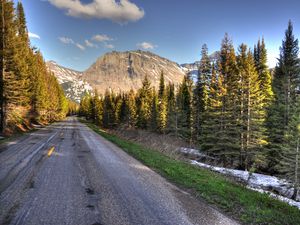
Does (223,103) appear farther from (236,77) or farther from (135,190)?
(135,190)

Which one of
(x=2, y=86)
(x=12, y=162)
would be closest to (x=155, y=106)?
(x=2, y=86)

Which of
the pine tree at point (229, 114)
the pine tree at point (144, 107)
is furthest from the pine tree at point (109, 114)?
the pine tree at point (229, 114)

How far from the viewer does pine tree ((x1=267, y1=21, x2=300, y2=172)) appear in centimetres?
2469

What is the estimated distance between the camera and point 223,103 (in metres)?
26.9

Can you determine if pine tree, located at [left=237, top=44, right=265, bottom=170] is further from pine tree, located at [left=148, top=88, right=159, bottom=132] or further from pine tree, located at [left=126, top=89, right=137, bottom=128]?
pine tree, located at [left=126, top=89, right=137, bottom=128]

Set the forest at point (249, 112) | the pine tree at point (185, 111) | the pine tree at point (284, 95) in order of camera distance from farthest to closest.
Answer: the pine tree at point (185, 111)
the pine tree at point (284, 95)
the forest at point (249, 112)

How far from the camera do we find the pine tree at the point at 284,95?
24.7m

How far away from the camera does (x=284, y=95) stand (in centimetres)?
2586

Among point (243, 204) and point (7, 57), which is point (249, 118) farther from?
point (7, 57)

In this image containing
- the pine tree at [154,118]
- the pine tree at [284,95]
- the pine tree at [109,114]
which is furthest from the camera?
the pine tree at [109,114]

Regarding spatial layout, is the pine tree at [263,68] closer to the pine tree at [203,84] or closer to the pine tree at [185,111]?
the pine tree at [203,84]

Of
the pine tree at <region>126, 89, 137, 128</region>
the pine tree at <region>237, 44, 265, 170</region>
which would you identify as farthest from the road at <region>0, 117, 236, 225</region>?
the pine tree at <region>126, 89, 137, 128</region>

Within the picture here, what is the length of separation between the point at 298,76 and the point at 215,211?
2894cm

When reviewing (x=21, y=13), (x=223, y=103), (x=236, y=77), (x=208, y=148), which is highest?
(x=21, y=13)
